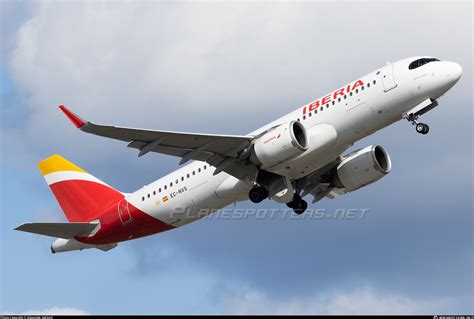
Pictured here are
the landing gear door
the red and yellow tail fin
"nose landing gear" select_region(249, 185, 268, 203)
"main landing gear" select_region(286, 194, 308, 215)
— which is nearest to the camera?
the landing gear door

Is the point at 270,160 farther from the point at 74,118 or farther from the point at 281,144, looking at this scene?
the point at 74,118

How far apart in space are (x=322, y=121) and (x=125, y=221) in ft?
35.4

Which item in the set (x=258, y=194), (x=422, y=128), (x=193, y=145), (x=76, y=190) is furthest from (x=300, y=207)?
(x=76, y=190)

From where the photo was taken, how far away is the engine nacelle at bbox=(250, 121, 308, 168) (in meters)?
36.4

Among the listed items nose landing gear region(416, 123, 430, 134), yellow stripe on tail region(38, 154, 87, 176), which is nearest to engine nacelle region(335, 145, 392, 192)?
nose landing gear region(416, 123, 430, 134)

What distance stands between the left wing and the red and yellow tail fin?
685cm

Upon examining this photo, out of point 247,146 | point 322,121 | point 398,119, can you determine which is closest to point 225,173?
point 247,146

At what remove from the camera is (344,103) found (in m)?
36.9

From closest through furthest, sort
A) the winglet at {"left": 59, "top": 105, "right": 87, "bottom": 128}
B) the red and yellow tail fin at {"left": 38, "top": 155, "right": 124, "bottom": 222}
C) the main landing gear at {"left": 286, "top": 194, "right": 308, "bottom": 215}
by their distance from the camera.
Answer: the winglet at {"left": 59, "top": 105, "right": 87, "bottom": 128}
the main landing gear at {"left": 286, "top": 194, "right": 308, "bottom": 215}
the red and yellow tail fin at {"left": 38, "top": 155, "right": 124, "bottom": 222}

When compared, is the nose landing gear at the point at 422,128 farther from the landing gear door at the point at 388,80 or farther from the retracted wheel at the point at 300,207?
the retracted wheel at the point at 300,207

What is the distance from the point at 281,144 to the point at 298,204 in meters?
6.56

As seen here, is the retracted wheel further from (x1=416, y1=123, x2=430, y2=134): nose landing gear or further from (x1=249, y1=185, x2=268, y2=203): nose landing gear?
(x1=416, y1=123, x2=430, y2=134): nose landing gear

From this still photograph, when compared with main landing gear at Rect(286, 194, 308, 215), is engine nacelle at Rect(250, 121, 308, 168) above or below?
above

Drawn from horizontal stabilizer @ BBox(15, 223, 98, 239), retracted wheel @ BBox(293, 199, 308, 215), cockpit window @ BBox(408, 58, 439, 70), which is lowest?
retracted wheel @ BBox(293, 199, 308, 215)
